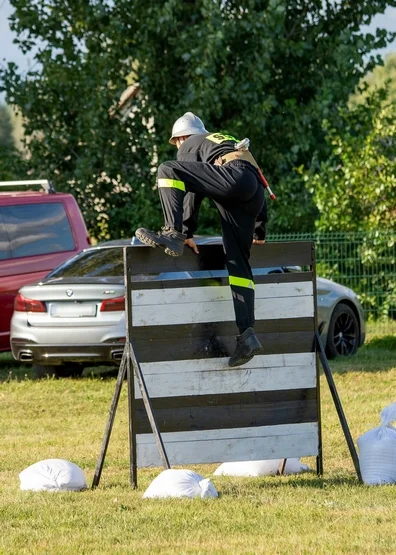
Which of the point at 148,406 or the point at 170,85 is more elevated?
the point at 170,85

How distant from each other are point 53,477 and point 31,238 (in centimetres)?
756

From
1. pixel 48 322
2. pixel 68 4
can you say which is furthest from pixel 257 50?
pixel 48 322

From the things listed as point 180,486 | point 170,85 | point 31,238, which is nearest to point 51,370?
point 31,238

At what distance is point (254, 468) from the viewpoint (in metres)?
7.74

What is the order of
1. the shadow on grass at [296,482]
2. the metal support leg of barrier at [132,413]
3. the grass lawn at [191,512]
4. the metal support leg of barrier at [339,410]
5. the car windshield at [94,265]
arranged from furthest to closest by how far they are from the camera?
the car windshield at [94,265]
the metal support leg of barrier at [339,410]
the shadow on grass at [296,482]
the metal support leg of barrier at [132,413]
the grass lawn at [191,512]

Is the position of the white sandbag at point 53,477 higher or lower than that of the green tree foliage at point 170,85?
lower

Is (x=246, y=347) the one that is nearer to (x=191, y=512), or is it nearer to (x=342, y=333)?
(x=191, y=512)

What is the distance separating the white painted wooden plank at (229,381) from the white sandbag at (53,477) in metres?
0.59

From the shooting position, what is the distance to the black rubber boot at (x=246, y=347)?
283 inches

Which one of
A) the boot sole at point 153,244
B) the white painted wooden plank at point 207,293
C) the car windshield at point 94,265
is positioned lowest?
the car windshield at point 94,265

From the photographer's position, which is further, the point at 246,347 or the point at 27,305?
the point at 27,305

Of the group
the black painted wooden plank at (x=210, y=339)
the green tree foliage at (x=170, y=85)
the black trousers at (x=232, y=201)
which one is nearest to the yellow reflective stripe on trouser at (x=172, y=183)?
the black trousers at (x=232, y=201)

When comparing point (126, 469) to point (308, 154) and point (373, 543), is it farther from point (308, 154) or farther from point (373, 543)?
point (308, 154)

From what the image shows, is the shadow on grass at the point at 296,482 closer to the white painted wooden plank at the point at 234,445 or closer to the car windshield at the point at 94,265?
the white painted wooden plank at the point at 234,445
